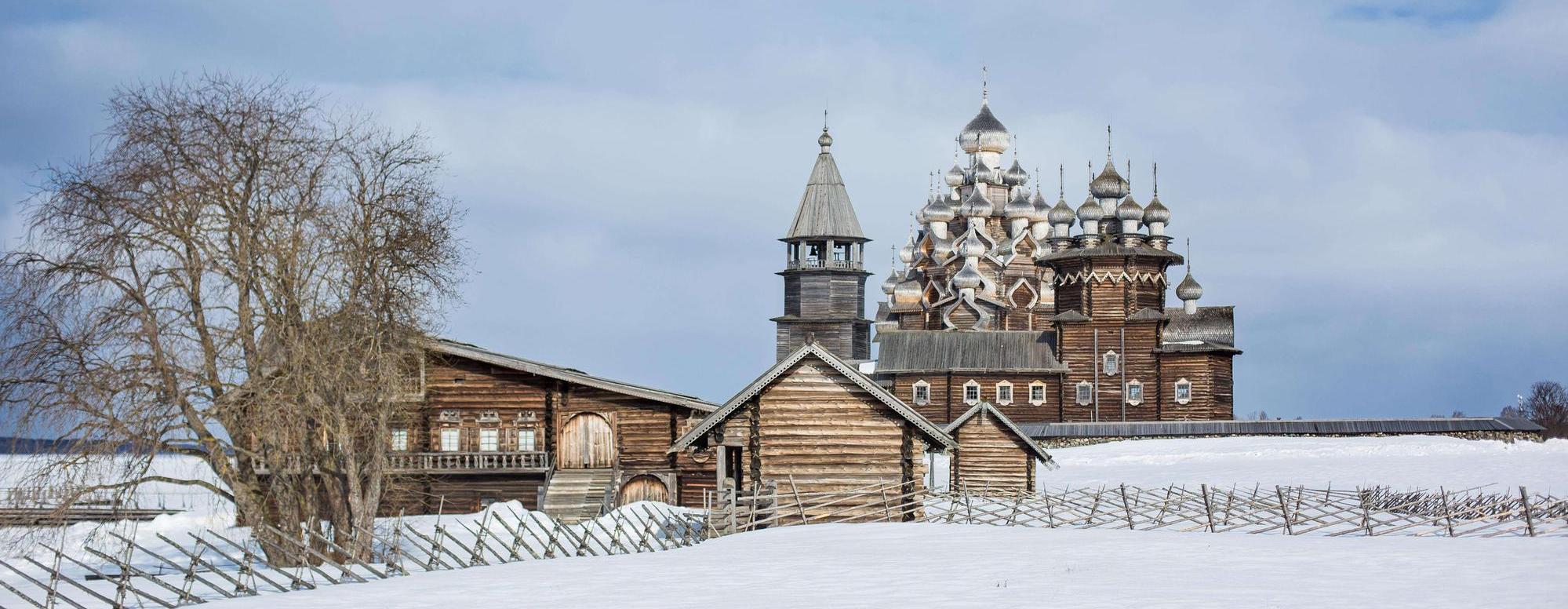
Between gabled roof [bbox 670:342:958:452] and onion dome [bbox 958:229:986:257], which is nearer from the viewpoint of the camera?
gabled roof [bbox 670:342:958:452]

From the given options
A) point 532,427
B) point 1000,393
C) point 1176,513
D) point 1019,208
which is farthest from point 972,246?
point 1176,513

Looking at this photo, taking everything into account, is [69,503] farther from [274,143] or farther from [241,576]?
[274,143]

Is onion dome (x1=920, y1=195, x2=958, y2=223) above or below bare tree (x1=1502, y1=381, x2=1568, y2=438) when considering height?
above

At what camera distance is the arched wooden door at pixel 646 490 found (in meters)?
43.3

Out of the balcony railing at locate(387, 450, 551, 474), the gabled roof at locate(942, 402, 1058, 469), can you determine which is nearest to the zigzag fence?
the balcony railing at locate(387, 450, 551, 474)

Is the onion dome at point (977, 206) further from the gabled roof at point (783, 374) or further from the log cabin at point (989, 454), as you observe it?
the gabled roof at point (783, 374)

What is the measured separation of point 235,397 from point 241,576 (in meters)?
3.04

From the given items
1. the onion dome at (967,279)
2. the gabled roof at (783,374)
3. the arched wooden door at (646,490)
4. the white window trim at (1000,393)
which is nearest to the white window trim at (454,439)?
the arched wooden door at (646,490)

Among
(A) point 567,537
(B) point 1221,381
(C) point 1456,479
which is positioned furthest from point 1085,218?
(A) point 567,537

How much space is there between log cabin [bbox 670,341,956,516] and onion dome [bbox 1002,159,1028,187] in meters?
61.2

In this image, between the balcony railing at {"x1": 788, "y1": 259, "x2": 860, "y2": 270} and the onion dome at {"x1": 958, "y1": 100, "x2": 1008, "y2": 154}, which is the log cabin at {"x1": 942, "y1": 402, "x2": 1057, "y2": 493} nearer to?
the balcony railing at {"x1": 788, "y1": 259, "x2": 860, "y2": 270}

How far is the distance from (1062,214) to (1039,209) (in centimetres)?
1099

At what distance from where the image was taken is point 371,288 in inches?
1153

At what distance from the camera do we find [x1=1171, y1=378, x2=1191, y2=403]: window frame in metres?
67.9
